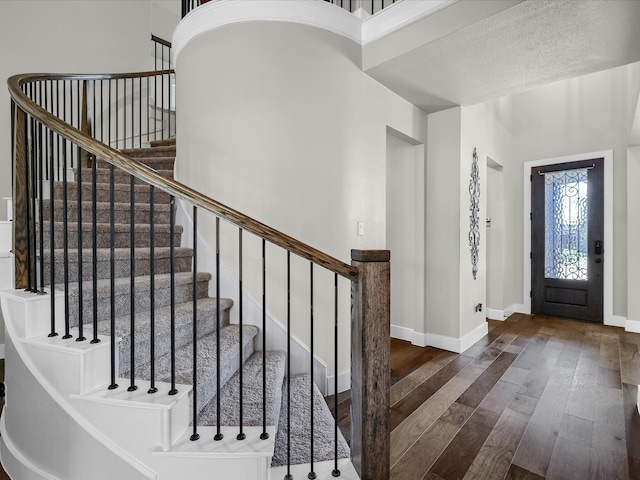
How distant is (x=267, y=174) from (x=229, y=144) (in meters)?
0.40

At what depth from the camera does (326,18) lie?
2.54 m

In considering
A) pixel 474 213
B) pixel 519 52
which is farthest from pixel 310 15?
pixel 474 213

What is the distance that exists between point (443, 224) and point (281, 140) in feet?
6.73

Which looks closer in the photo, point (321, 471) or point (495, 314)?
point (321, 471)

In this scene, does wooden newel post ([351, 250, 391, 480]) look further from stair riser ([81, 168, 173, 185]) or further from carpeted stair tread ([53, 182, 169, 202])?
stair riser ([81, 168, 173, 185])

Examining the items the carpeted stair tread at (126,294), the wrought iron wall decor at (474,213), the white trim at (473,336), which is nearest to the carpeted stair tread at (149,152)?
the carpeted stair tread at (126,294)

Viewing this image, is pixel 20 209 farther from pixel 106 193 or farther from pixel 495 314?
pixel 495 314

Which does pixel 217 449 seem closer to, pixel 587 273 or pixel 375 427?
pixel 375 427

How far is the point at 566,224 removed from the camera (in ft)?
15.5

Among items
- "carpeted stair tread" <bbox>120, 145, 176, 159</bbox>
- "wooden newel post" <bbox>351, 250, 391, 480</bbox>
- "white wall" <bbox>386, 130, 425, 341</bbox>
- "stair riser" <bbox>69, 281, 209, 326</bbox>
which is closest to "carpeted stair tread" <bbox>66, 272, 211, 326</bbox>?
"stair riser" <bbox>69, 281, 209, 326</bbox>

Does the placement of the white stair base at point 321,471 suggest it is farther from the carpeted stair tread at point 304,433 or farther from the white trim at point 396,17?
the white trim at point 396,17

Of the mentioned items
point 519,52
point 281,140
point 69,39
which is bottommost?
point 281,140

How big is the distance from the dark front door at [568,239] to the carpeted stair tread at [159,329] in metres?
4.83

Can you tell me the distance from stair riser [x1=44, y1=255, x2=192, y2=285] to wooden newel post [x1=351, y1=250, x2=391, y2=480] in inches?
61.9
